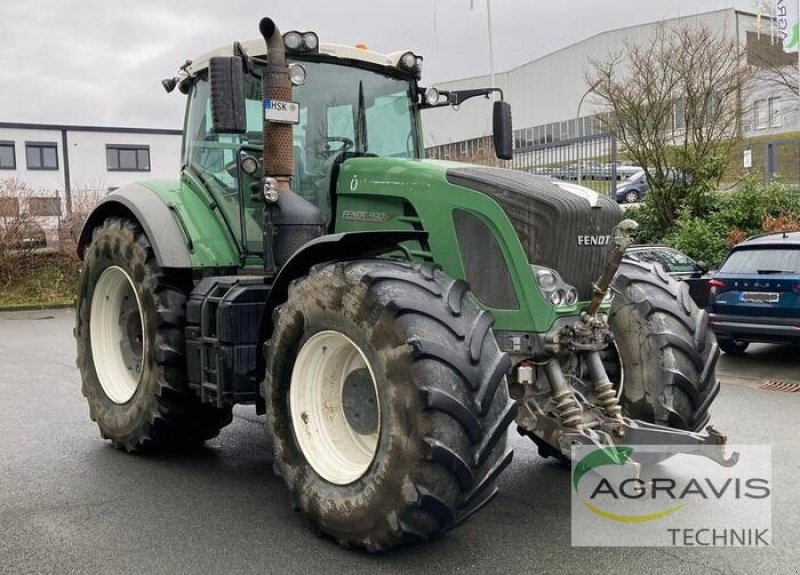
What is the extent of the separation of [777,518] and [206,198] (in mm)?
4212

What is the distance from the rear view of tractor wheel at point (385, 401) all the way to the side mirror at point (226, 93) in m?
1.04

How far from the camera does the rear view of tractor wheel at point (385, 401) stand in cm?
365

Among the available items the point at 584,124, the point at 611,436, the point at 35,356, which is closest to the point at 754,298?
the point at 611,436

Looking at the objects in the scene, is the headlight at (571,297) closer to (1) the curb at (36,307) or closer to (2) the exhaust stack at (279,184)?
(2) the exhaust stack at (279,184)

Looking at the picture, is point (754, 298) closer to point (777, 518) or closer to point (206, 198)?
point (777, 518)

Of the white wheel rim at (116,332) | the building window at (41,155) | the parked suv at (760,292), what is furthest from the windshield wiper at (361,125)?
the building window at (41,155)

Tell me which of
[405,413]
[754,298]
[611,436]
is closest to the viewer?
[405,413]

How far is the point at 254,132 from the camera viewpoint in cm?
555

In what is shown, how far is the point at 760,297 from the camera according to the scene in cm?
1026

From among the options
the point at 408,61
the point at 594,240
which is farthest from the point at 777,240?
the point at 594,240

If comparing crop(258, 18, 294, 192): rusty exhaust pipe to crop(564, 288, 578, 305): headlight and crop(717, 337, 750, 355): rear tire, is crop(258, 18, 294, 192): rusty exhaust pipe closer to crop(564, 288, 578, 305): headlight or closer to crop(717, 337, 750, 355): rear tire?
crop(564, 288, 578, 305): headlight

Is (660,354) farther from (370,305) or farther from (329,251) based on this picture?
(329,251)

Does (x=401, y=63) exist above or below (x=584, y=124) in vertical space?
below

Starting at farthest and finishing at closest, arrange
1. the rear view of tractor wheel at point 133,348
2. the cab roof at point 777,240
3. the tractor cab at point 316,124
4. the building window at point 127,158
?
the building window at point 127,158 < the cab roof at point 777,240 < the rear view of tractor wheel at point 133,348 < the tractor cab at point 316,124
